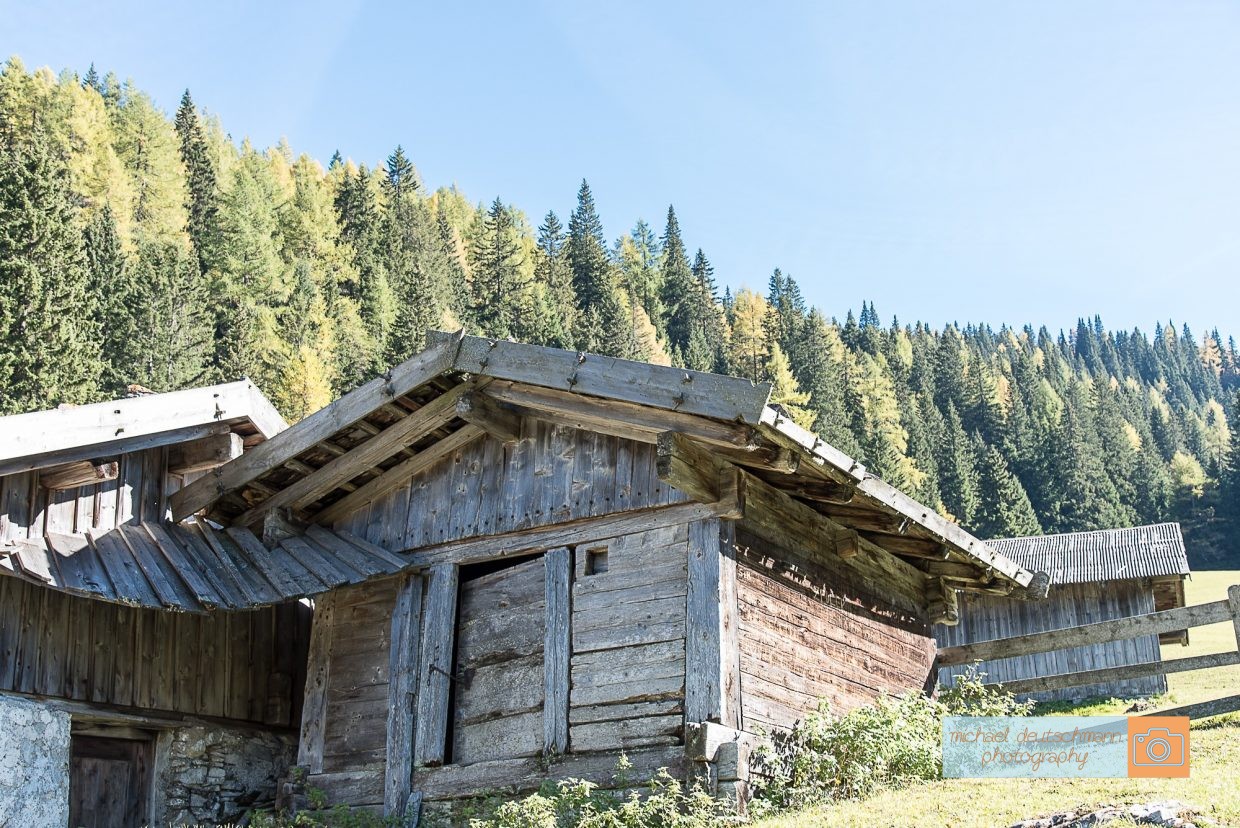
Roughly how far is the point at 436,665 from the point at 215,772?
3316 millimetres

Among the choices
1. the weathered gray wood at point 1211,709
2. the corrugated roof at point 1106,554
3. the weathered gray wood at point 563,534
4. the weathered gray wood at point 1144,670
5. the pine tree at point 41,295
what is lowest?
the weathered gray wood at point 1211,709

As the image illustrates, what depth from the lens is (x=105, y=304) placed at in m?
45.4

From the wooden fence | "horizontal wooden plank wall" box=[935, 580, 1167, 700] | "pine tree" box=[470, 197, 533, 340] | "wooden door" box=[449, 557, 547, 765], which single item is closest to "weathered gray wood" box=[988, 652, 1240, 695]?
the wooden fence

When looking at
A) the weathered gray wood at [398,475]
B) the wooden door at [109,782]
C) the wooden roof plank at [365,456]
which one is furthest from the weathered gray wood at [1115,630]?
the wooden door at [109,782]

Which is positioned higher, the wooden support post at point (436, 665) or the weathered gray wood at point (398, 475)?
the weathered gray wood at point (398, 475)

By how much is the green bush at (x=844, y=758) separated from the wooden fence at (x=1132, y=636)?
242cm

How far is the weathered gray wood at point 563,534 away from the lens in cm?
1028

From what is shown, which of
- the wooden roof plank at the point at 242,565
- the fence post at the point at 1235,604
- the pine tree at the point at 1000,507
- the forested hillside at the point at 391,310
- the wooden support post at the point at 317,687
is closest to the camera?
the wooden roof plank at the point at 242,565

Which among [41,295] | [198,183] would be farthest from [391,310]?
[41,295]

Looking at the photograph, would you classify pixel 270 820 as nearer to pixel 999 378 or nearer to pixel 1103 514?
pixel 1103 514

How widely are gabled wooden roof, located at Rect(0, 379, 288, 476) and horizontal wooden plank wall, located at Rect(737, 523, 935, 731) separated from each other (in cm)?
612

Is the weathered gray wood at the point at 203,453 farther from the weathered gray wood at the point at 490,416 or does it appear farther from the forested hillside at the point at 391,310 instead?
the forested hillside at the point at 391,310

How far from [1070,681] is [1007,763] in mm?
3201

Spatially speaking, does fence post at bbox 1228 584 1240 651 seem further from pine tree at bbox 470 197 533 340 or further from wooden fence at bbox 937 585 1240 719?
pine tree at bbox 470 197 533 340
